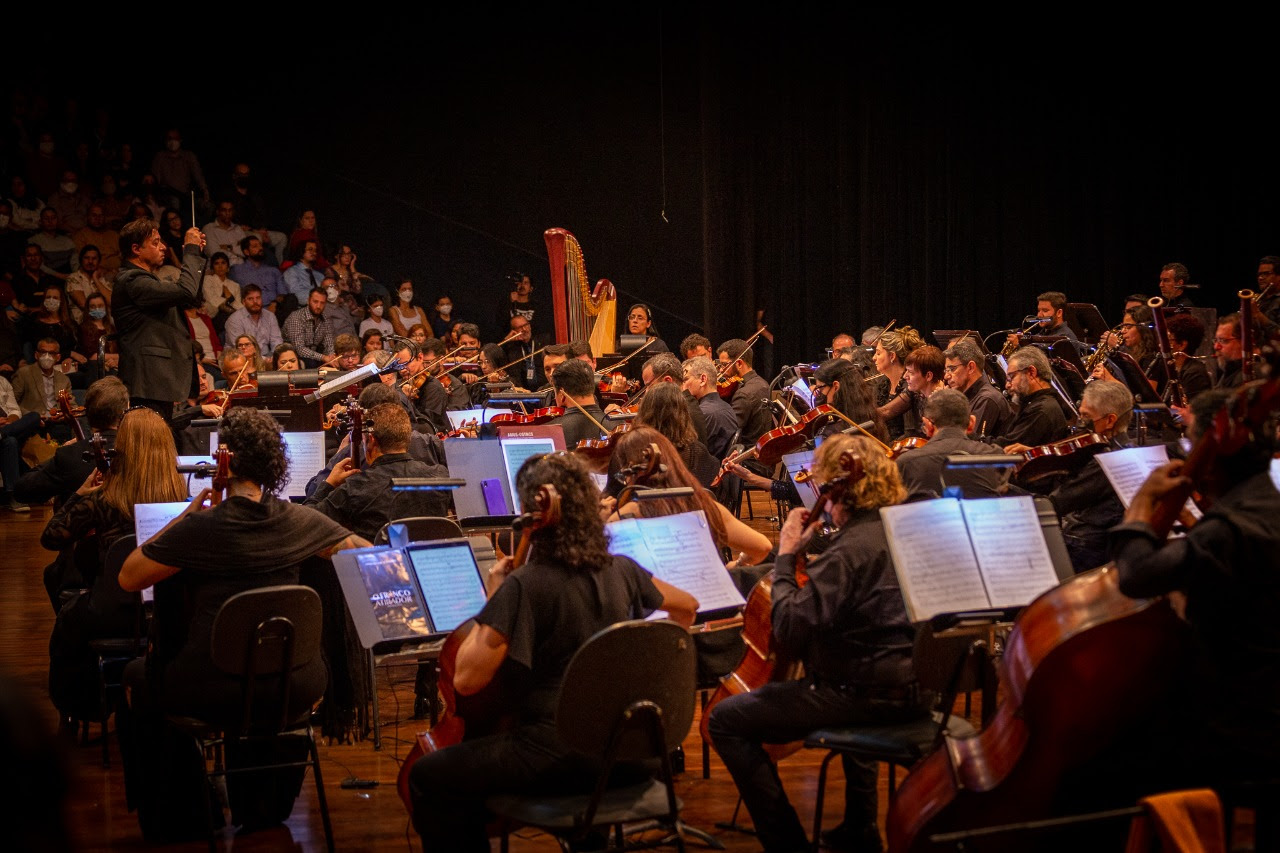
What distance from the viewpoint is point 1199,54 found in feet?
46.8

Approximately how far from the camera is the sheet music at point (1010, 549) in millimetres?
3289

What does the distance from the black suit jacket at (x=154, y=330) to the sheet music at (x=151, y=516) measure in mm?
2035

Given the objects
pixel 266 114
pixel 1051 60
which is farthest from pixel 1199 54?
pixel 266 114

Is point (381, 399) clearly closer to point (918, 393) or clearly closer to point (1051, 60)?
point (918, 393)

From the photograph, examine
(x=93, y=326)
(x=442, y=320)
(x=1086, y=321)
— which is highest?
(x=442, y=320)

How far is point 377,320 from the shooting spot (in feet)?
41.0

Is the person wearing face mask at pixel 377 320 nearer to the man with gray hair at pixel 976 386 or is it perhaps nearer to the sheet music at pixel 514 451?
the man with gray hair at pixel 976 386

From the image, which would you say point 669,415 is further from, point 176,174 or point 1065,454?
point 176,174

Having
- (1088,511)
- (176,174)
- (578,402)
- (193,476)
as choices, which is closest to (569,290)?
(578,402)

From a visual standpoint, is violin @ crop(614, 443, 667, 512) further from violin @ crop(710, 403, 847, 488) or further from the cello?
violin @ crop(710, 403, 847, 488)

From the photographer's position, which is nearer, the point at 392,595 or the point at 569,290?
the point at 392,595

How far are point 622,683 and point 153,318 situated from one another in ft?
13.6

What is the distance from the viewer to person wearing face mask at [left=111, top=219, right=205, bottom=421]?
5.84 m

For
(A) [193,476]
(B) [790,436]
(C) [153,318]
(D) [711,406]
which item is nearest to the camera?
(A) [193,476]
